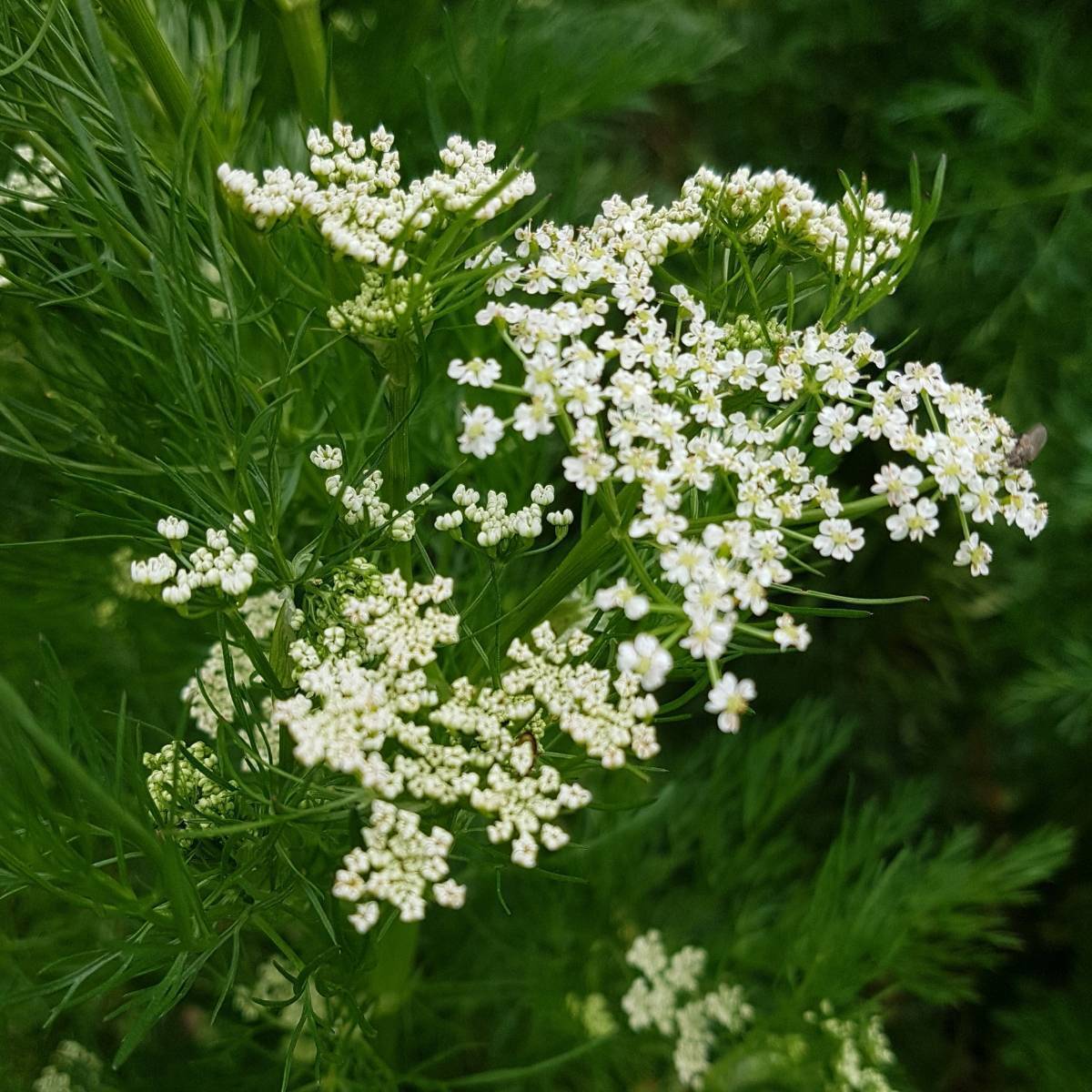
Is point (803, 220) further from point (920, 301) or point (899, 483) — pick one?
point (920, 301)

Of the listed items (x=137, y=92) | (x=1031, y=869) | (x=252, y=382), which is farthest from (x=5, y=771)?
(x=1031, y=869)

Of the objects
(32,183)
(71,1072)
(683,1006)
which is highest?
(32,183)

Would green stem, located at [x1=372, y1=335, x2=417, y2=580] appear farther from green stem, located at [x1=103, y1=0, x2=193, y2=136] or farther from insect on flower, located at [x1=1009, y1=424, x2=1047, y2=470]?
insect on flower, located at [x1=1009, y1=424, x2=1047, y2=470]

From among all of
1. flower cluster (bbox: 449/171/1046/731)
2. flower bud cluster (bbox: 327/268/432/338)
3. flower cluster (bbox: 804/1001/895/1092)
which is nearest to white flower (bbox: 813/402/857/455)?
flower cluster (bbox: 449/171/1046/731)

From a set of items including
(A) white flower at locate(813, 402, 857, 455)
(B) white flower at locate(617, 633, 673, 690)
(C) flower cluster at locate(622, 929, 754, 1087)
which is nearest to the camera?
(B) white flower at locate(617, 633, 673, 690)

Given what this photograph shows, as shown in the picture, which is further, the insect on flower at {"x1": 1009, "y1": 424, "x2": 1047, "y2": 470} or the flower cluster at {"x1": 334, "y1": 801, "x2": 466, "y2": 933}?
the insect on flower at {"x1": 1009, "y1": 424, "x2": 1047, "y2": 470}

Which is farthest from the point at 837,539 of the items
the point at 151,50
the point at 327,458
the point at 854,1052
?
the point at 854,1052

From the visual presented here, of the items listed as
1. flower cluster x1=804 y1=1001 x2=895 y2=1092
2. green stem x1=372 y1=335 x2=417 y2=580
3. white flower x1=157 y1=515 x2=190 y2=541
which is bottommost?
flower cluster x1=804 y1=1001 x2=895 y2=1092

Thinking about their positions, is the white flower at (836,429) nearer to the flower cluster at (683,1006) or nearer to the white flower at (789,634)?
the white flower at (789,634)
